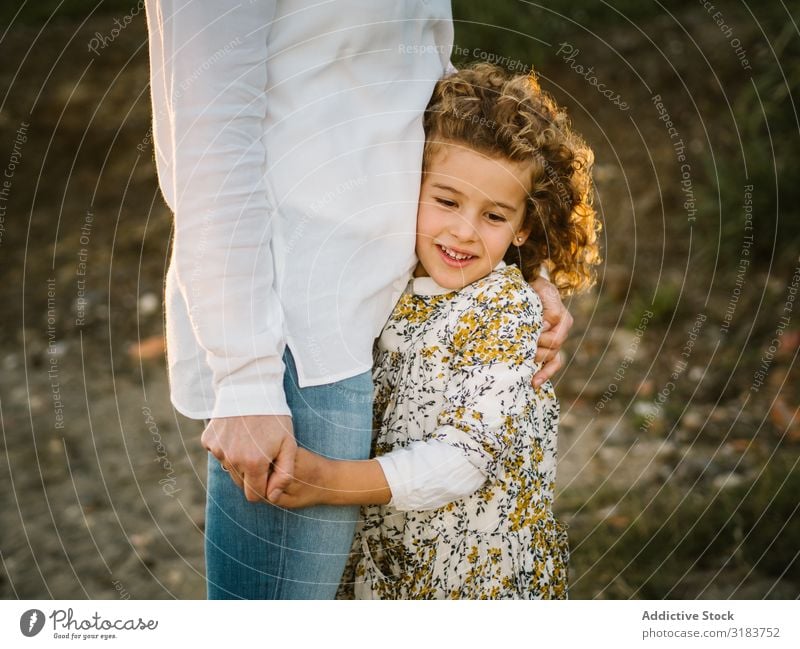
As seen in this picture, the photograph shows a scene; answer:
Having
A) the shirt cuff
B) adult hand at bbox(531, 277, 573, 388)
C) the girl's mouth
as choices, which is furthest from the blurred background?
the shirt cuff

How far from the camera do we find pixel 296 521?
3.74ft

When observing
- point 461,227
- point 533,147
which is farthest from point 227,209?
point 533,147

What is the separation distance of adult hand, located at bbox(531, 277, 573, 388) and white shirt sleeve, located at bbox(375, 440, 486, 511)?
0.22 metres

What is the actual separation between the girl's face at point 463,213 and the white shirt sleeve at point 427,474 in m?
0.26

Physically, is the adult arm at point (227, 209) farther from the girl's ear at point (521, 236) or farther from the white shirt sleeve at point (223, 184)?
the girl's ear at point (521, 236)

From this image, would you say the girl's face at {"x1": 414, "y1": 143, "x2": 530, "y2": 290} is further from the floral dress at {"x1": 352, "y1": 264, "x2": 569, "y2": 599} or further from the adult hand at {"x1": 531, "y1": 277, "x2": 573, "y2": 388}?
the adult hand at {"x1": 531, "y1": 277, "x2": 573, "y2": 388}

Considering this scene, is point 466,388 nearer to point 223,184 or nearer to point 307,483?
point 307,483

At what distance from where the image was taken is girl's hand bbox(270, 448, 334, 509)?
42.2 inches

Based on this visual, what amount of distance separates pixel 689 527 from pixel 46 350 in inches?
90.2

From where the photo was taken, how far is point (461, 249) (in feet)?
3.91

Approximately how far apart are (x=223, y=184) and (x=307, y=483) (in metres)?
0.40
